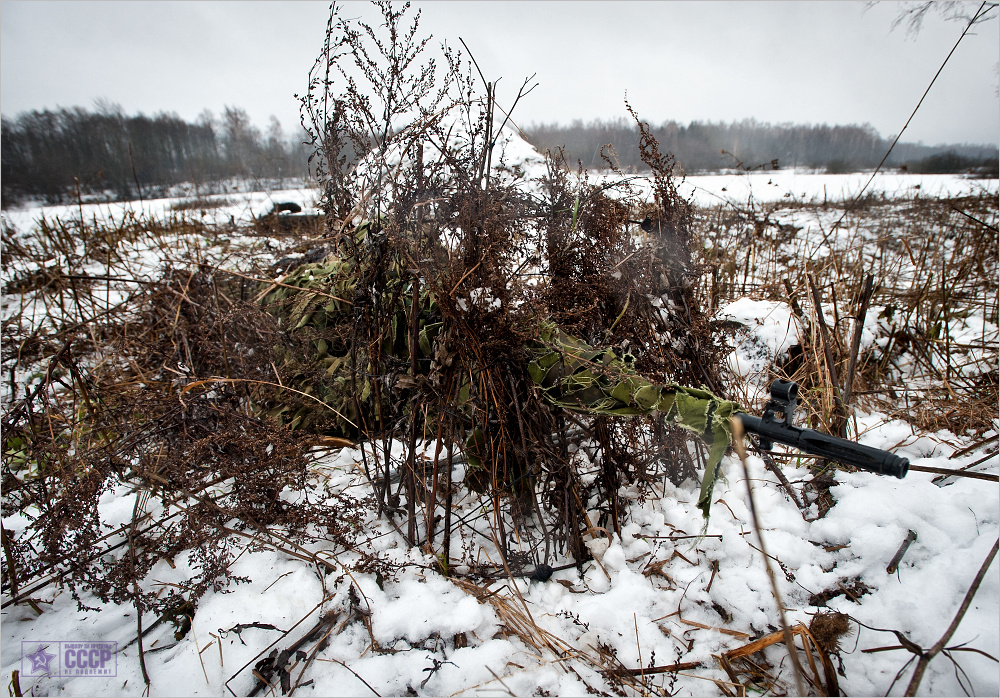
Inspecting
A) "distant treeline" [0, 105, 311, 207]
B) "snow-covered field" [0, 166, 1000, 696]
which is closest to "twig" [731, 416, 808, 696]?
"snow-covered field" [0, 166, 1000, 696]

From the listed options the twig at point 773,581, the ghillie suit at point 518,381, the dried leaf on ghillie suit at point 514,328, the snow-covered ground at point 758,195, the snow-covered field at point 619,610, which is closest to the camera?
the twig at point 773,581

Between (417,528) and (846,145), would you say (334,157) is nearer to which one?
(417,528)

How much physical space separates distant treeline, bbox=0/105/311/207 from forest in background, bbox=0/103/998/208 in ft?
0.14

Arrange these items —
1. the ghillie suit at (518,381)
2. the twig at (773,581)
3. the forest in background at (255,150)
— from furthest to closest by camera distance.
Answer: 1. the forest in background at (255,150)
2. the ghillie suit at (518,381)
3. the twig at (773,581)

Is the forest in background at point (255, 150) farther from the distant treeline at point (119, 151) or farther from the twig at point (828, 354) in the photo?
the twig at point (828, 354)

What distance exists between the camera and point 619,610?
157 cm

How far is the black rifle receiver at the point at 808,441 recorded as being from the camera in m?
0.92

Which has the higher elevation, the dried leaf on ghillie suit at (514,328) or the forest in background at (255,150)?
the forest in background at (255,150)

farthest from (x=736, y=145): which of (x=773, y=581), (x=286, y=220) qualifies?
(x=286, y=220)

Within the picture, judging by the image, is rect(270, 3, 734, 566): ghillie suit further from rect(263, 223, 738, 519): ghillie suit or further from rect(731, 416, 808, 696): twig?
rect(731, 416, 808, 696): twig

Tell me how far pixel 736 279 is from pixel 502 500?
3.88 meters

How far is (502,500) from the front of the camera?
1886mm

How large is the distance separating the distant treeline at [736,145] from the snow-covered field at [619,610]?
176 centimetres

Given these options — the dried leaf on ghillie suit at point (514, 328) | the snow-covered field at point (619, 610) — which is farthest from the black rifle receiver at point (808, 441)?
the snow-covered field at point (619, 610)
